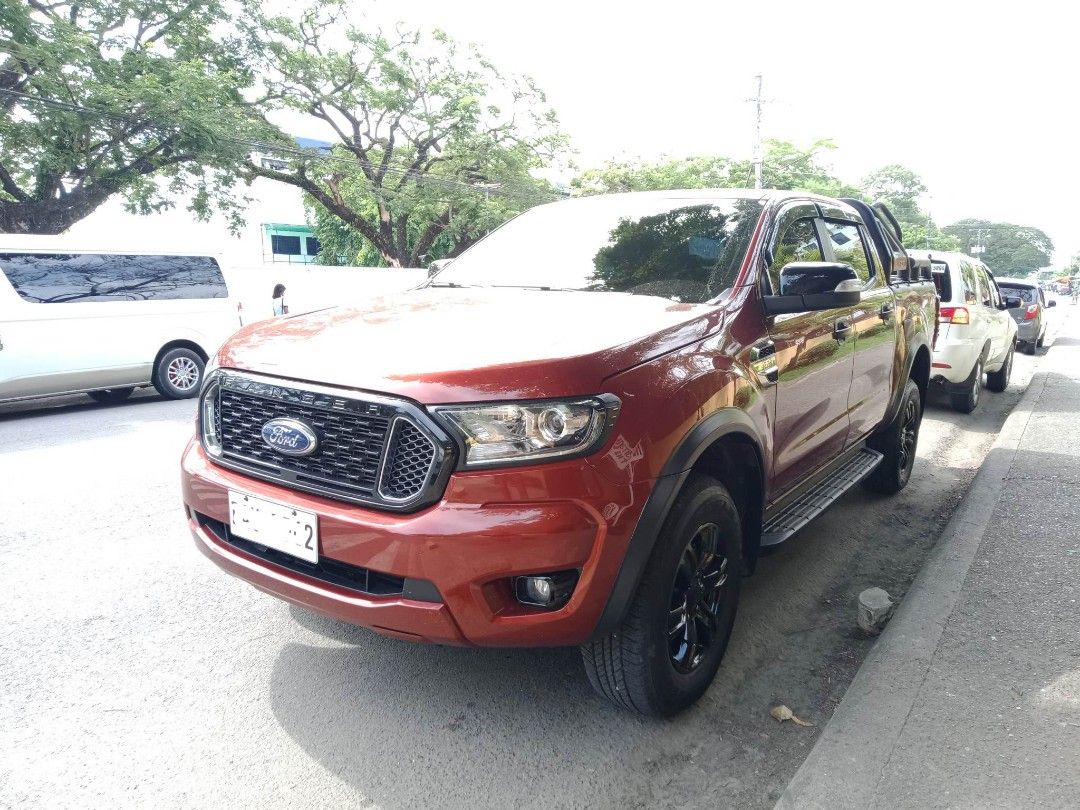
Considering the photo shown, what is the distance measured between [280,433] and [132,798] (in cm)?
107

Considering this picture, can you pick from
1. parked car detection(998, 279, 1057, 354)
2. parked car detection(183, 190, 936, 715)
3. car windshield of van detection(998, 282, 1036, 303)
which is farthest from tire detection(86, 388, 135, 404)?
car windshield of van detection(998, 282, 1036, 303)

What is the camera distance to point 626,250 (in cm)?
331

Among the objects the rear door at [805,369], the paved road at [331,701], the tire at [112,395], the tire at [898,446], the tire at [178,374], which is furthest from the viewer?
the tire at [112,395]

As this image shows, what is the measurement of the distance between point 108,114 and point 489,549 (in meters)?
15.1

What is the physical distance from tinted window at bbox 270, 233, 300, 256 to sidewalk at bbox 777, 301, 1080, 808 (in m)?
42.3

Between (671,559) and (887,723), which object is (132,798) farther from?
(887,723)

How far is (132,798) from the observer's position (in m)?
2.16

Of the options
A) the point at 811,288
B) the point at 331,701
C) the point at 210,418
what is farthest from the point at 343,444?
the point at 811,288

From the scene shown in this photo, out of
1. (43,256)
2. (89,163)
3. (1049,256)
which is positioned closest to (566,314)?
(43,256)

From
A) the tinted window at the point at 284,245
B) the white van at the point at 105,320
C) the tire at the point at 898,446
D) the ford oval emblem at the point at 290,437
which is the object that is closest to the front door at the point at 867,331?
the tire at the point at 898,446

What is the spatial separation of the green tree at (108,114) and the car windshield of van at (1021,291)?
15.3 m

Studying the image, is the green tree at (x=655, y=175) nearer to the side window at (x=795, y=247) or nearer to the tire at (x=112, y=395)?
the tire at (x=112, y=395)

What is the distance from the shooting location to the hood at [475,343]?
208 cm

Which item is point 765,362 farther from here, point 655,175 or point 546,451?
point 655,175
